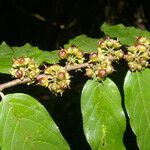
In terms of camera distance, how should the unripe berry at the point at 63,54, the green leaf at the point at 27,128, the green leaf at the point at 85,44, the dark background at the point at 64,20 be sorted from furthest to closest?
1. the dark background at the point at 64,20
2. the green leaf at the point at 85,44
3. the unripe berry at the point at 63,54
4. the green leaf at the point at 27,128

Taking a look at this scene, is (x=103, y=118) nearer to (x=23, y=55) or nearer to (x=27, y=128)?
(x=27, y=128)

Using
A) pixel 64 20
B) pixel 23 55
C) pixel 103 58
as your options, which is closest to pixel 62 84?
pixel 103 58

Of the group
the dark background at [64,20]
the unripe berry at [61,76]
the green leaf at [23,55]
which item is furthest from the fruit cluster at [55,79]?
the dark background at [64,20]

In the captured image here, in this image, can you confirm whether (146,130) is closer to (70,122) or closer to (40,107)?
(40,107)

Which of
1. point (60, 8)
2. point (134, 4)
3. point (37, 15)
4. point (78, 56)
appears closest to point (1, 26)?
point (37, 15)

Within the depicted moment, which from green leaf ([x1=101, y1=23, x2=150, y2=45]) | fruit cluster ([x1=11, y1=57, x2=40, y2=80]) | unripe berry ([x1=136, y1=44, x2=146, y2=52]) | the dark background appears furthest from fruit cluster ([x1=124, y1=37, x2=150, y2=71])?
the dark background

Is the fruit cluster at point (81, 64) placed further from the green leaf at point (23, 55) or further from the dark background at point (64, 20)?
the dark background at point (64, 20)

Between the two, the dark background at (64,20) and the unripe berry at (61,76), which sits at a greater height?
the dark background at (64,20)
